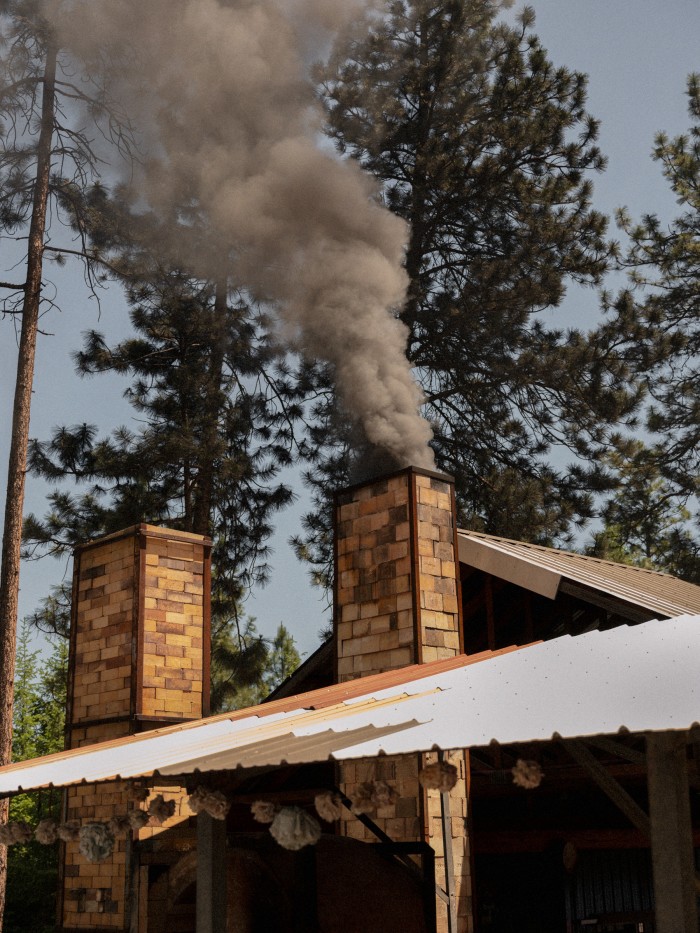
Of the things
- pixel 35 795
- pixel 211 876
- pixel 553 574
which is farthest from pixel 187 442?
pixel 211 876

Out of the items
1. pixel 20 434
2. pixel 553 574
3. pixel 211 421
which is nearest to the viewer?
pixel 553 574

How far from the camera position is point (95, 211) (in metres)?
17.2

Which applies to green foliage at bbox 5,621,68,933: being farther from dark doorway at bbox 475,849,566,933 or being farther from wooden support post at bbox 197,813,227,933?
wooden support post at bbox 197,813,227,933

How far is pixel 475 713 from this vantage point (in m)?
4.46

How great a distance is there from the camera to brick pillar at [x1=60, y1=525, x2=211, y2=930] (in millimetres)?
10742

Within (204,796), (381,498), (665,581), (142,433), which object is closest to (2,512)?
(142,433)

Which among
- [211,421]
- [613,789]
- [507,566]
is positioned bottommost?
[613,789]

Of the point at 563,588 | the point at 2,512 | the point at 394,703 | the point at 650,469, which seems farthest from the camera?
the point at 650,469

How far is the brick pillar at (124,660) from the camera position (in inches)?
423

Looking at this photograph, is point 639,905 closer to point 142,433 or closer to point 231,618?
point 231,618

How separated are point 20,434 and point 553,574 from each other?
8.80m

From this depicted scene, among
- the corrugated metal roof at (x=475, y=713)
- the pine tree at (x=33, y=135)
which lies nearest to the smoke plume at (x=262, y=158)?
the pine tree at (x=33, y=135)

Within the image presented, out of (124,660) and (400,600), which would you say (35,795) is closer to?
(124,660)

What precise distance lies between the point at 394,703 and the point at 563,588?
163 inches
